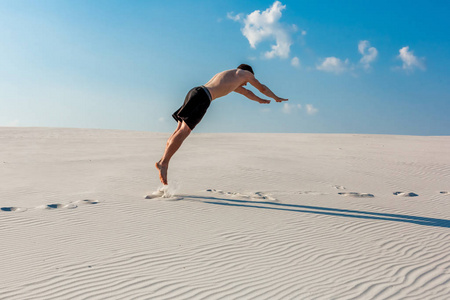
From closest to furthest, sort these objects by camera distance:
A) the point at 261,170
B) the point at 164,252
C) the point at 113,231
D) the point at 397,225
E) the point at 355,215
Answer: the point at 164,252
the point at 113,231
the point at 397,225
the point at 355,215
the point at 261,170

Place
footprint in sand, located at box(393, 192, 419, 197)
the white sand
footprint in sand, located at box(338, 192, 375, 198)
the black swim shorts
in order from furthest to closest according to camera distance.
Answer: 1. footprint in sand, located at box(393, 192, 419, 197)
2. footprint in sand, located at box(338, 192, 375, 198)
3. the black swim shorts
4. the white sand

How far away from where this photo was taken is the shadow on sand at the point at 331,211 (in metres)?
6.00

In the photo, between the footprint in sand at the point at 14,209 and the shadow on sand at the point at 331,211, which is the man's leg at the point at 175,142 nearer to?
the shadow on sand at the point at 331,211

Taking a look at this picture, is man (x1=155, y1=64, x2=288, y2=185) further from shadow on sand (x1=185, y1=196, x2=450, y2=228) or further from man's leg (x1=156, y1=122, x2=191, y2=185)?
shadow on sand (x1=185, y1=196, x2=450, y2=228)

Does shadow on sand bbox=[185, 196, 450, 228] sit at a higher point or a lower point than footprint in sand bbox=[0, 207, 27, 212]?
higher

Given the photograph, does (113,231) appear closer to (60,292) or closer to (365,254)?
(60,292)

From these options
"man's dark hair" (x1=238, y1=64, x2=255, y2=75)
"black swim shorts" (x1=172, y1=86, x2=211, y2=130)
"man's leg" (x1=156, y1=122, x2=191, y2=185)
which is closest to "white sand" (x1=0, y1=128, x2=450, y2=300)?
"man's leg" (x1=156, y1=122, x2=191, y2=185)

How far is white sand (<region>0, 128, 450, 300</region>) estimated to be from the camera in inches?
128

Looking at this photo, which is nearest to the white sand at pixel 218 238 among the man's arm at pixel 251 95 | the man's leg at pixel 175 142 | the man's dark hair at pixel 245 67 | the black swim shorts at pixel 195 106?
the man's leg at pixel 175 142

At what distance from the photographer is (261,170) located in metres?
10.5

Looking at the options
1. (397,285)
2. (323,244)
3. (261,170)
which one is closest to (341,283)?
(397,285)

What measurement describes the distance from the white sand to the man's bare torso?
1966mm

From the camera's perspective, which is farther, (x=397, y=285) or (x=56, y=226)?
(x=56, y=226)

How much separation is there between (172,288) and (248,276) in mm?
737
